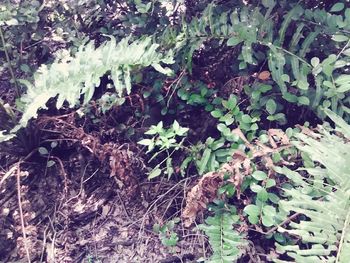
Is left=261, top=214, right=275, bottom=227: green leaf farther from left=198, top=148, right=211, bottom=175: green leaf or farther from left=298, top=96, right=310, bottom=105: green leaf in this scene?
left=298, top=96, right=310, bottom=105: green leaf

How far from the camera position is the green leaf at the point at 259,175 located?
6.06ft

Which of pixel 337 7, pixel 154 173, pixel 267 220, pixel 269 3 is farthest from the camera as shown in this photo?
pixel 154 173

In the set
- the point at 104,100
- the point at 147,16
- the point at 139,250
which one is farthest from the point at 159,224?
the point at 147,16

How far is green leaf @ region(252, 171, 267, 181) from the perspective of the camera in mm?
1846

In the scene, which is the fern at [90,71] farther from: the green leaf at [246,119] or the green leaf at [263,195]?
the green leaf at [263,195]

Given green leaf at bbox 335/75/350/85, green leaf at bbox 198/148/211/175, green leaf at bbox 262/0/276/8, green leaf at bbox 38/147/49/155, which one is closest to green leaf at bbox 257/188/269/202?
green leaf at bbox 198/148/211/175

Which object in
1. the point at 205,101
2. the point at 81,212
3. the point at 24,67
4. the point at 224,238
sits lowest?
the point at 81,212

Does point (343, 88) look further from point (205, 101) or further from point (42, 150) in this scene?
point (42, 150)

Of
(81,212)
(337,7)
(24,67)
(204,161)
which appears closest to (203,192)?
(204,161)

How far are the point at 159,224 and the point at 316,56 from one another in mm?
1032

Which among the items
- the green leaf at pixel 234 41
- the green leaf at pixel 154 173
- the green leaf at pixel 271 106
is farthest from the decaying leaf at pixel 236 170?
the green leaf at pixel 234 41

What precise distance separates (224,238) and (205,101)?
650 mm

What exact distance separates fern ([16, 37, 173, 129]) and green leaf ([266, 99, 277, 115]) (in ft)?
1.48

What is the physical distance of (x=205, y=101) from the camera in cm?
219
